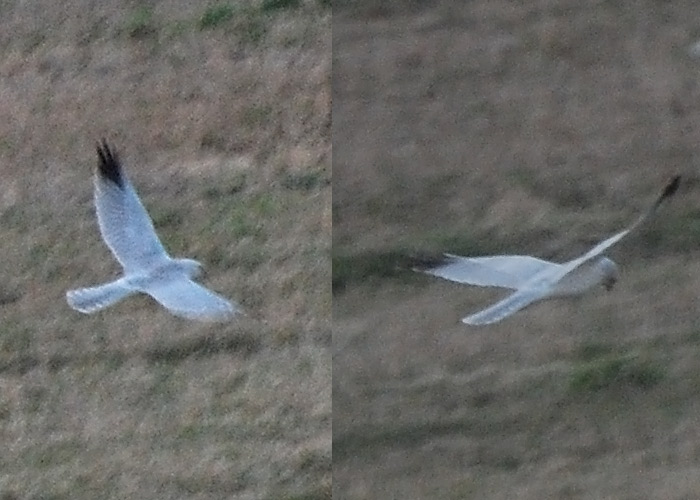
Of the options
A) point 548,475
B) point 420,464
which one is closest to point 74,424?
point 420,464

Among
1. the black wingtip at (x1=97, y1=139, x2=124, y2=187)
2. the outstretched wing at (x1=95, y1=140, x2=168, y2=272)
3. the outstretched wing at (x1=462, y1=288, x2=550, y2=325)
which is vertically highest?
the black wingtip at (x1=97, y1=139, x2=124, y2=187)

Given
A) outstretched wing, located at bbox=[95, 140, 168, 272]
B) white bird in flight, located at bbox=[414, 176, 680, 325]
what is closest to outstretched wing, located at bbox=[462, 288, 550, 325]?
white bird in flight, located at bbox=[414, 176, 680, 325]

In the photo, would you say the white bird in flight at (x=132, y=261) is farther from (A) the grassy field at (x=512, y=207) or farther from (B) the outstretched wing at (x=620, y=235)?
(B) the outstretched wing at (x=620, y=235)

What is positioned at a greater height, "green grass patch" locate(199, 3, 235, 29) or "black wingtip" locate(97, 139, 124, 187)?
"green grass patch" locate(199, 3, 235, 29)

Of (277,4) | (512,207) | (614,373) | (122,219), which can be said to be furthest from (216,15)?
(614,373)

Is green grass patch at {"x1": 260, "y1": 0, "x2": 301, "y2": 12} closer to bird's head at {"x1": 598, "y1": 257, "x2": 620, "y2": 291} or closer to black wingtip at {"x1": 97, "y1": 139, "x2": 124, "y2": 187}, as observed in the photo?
black wingtip at {"x1": 97, "y1": 139, "x2": 124, "y2": 187}

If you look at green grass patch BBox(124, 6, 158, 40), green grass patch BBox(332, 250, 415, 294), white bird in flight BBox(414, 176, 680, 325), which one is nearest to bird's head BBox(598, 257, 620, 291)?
white bird in flight BBox(414, 176, 680, 325)

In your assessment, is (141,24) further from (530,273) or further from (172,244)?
(530,273)

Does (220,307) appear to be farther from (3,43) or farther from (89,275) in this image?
(3,43)
